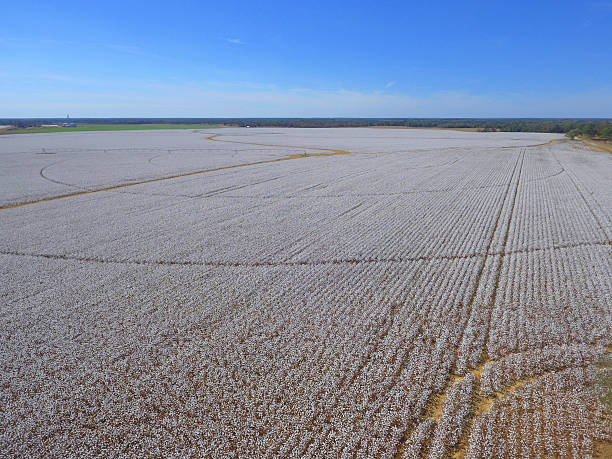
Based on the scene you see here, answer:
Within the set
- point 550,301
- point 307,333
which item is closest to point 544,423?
point 307,333

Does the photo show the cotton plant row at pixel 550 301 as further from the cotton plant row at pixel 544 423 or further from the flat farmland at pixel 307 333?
the cotton plant row at pixel 544 423

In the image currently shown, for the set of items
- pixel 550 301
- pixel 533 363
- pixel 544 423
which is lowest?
pixel 544 423

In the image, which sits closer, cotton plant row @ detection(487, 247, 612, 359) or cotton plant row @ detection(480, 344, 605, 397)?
cotton plant row @ detection(480, 344, 605, 397)

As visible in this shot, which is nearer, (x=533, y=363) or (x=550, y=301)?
(x=533, y=363)

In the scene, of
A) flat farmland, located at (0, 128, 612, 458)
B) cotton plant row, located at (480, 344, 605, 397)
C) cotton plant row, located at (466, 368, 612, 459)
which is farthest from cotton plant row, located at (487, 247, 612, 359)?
cotton plant row, located at (466, 368, 612, 459)

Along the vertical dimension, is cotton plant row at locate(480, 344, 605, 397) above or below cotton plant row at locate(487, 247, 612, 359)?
below

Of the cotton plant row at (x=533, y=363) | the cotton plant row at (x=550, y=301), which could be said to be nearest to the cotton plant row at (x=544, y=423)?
the cotton plant row at (x=533, y=363)

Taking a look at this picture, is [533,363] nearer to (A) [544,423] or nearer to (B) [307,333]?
(A) [544,423]

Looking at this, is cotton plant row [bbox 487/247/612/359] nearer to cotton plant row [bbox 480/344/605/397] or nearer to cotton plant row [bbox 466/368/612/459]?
cotton plant row [bbox 480/344/605/397]

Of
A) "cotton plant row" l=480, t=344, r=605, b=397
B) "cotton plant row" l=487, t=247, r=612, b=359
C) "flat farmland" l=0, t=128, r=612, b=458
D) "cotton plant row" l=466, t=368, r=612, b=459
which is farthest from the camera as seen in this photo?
"cotton plant row" l=487, t=247, r=612, b=359

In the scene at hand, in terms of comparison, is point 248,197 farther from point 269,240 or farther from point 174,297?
point 174,297
